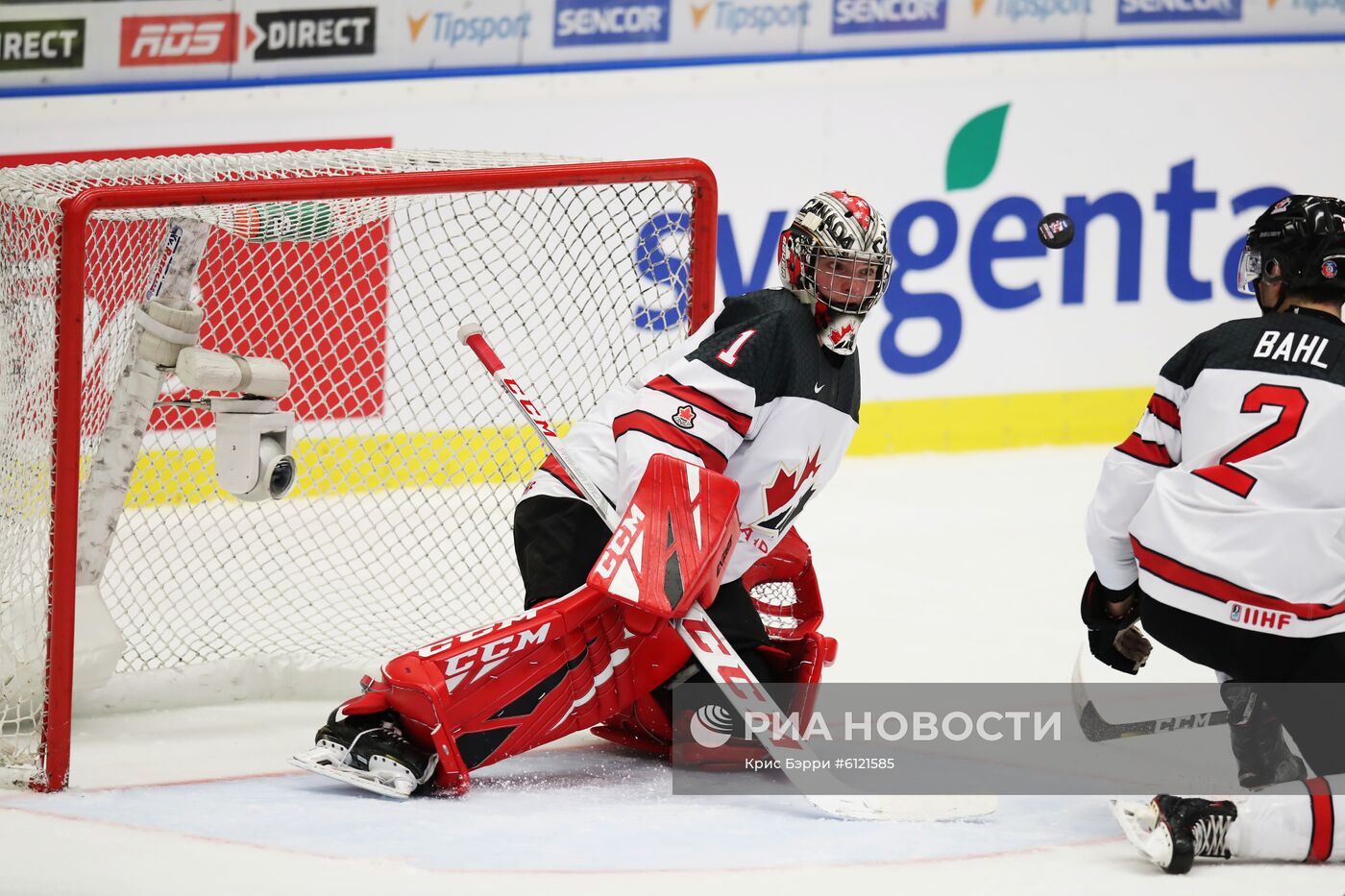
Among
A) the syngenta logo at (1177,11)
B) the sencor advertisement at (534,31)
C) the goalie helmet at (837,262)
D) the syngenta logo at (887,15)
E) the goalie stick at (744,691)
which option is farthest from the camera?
the syngenta logo at (1177,11)

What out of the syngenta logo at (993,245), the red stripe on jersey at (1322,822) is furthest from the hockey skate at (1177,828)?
the syngenta logo at (993,245)

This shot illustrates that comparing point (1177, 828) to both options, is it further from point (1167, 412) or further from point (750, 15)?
point (750, 15)

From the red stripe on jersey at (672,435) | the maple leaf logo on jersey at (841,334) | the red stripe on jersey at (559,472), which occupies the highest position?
the maple leaf logo on jersey at (841,334)

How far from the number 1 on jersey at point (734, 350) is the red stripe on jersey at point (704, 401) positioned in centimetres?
6

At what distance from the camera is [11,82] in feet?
15.0

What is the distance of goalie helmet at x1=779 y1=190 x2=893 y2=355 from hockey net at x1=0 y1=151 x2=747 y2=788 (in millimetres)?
560

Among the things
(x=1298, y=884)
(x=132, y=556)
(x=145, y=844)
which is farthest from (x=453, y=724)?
(x=132, y=556)

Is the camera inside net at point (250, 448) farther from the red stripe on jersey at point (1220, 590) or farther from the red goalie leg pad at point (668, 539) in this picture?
the red stripe on jersey at point (1220, 590)

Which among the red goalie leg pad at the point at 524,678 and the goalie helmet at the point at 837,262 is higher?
the goalie helmet at the point at 837,262

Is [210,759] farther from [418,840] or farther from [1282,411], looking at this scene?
[1282,411]

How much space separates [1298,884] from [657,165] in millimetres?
1678

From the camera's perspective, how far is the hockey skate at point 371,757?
2668 mm

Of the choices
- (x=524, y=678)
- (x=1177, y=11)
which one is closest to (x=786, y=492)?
(x=524, y=678)

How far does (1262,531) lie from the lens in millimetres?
2514
